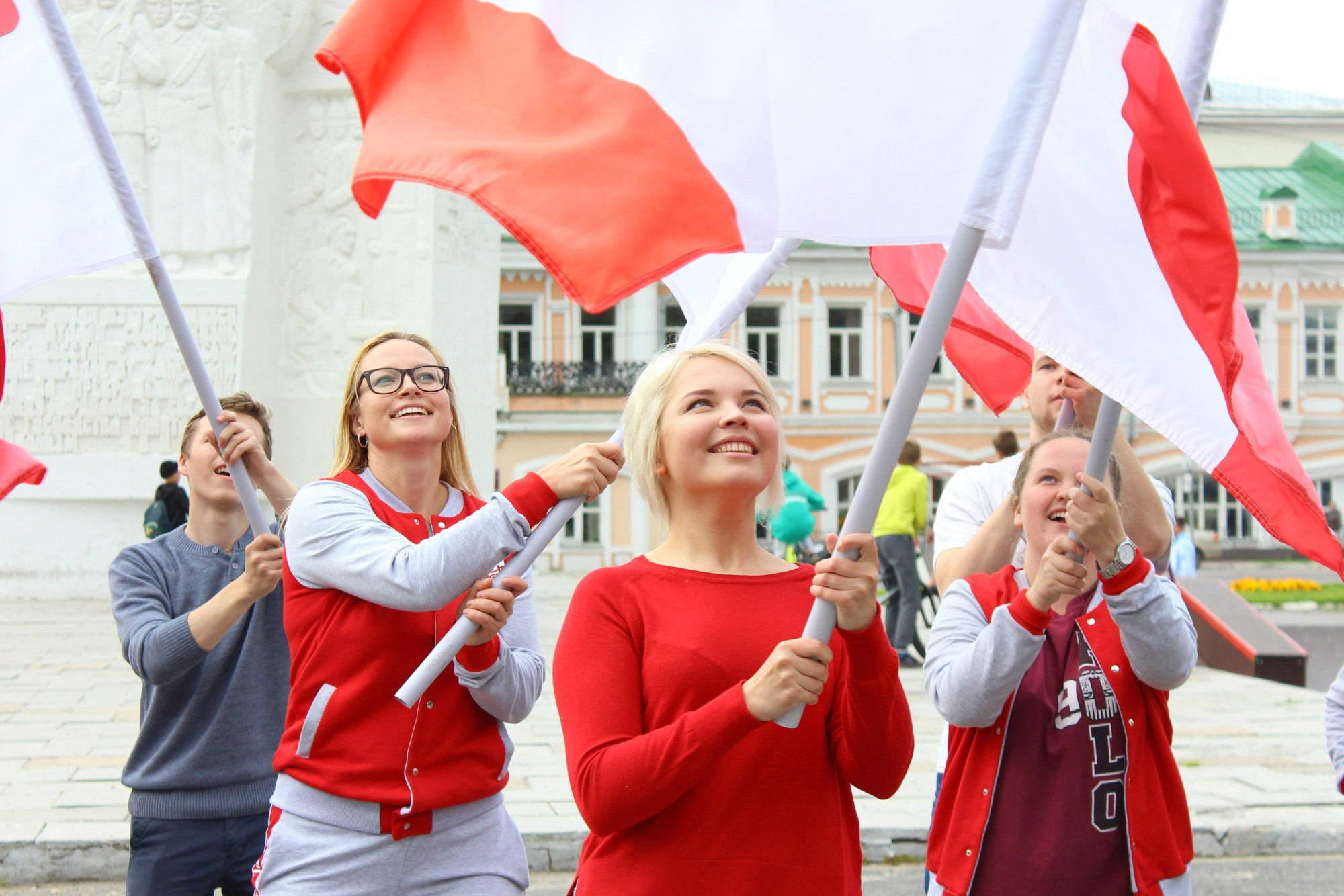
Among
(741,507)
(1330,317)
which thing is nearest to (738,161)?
(741,507)

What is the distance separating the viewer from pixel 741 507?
7.35ft

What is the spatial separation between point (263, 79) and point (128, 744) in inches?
327

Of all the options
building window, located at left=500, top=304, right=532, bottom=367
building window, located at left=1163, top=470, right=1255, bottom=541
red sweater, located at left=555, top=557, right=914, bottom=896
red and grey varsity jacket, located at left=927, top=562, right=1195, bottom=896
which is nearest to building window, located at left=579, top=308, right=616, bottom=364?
building window, located at left=500, top=304, right=532, bottom=367

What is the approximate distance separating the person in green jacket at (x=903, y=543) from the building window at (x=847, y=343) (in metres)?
22.1

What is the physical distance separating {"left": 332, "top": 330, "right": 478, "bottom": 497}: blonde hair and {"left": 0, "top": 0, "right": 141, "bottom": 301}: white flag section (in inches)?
22.1

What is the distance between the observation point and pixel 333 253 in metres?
13.2

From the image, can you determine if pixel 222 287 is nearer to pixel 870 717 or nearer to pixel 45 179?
pixel 45 179

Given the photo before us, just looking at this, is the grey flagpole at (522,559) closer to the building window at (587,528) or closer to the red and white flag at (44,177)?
the red and white flag at (44,177)

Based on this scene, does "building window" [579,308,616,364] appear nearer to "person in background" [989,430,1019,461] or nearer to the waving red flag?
"person in background" [989,430,1019,461]

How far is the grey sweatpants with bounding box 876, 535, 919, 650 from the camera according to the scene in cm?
987

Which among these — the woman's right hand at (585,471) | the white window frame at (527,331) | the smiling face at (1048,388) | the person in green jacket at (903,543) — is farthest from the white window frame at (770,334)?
the woman's right hand at (585,471)

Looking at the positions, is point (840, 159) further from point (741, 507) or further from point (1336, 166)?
point (1336, 166)

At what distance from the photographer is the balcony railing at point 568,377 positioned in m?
31.3

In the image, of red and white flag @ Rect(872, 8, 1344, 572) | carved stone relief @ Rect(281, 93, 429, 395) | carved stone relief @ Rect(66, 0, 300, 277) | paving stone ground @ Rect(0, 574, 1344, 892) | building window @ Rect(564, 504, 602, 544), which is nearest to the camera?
red and white flag @ Rect(872, 8, 1344, 572)
